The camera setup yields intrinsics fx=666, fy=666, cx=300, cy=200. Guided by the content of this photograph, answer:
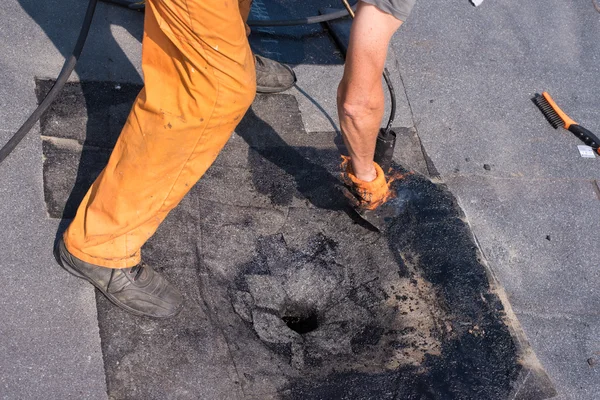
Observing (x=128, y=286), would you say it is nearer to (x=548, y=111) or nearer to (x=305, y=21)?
(x=305, y=21)

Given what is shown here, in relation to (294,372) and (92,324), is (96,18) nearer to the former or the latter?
(92,324)

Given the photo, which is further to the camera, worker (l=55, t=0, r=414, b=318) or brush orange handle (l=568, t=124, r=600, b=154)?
brush orange handle (l=568, t=124, r=600, b=154)

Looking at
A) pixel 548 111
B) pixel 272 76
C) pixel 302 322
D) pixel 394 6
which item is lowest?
pixel 302 322

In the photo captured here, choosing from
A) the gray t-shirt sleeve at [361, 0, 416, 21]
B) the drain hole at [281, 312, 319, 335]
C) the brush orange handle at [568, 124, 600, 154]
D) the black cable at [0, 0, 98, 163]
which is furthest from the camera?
the brush orange handle at [568, 124, 600, 154]

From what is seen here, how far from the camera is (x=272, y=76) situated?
3188 millimetres

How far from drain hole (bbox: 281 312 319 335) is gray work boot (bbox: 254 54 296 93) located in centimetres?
110

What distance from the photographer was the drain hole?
8.95ft

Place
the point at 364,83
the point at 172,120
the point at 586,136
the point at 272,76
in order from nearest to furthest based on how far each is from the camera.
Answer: the point at 172,120, the point at 364,83, the point at 272,76, the point at 586,136

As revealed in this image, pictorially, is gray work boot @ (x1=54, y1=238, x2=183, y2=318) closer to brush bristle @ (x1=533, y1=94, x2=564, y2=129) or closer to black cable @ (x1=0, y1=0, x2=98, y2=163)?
black cable @ (x1=0, y1=0, x2=98, y2=163)

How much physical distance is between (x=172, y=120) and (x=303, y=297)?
1070 mm

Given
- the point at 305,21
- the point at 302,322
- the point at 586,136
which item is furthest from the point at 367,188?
the point at 586,136

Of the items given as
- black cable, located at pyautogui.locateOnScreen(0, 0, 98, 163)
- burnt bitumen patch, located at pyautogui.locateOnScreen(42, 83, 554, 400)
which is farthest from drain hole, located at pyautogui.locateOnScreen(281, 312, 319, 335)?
black cable, located at pyautogui.locateOnScreen(0, 0, 98, 163)

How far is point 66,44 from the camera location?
3.04 m

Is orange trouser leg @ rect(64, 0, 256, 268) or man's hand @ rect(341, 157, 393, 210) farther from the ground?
orange trouser leg @ rect(64, 0, 256, 268)
